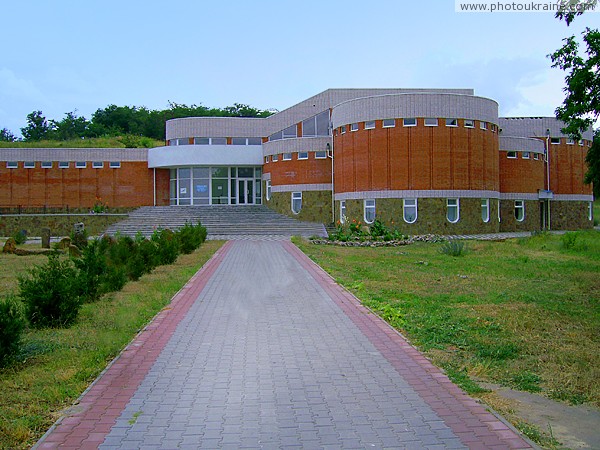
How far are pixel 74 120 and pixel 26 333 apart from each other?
78524 millimetres

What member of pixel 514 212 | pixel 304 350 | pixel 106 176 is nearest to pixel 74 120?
pixel 106 176

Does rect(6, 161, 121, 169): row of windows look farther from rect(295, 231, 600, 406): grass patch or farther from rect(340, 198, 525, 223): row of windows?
rect(295, 231, 600, 406): grass patch

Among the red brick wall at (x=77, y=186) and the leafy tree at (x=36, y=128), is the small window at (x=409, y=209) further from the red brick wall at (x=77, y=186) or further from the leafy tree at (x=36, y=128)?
the leafy tree at (x=36, y=128)

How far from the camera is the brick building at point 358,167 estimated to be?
108 feet

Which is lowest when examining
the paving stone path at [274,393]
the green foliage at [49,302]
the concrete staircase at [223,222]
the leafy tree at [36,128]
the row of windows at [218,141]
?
the paving stone path at [274,393]

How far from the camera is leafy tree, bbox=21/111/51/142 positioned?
79.8 m

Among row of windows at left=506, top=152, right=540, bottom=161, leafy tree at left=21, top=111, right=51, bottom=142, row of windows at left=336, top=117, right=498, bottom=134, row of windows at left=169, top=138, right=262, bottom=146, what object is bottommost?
row of windows at left=506, top=152, right=540, bottom=161

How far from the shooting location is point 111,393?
5.97 m

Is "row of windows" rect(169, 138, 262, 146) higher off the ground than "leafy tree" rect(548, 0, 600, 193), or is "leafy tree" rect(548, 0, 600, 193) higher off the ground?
"row of windows" rect(169, 138, 262, 146)

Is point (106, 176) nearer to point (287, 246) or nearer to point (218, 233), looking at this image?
point (218, 233)

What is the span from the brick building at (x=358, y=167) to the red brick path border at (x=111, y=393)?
24.8m

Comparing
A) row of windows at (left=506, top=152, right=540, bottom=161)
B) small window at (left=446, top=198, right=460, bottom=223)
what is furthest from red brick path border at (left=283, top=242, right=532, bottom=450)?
row of windows at (left=506, top=152, right=540, bottom=161)

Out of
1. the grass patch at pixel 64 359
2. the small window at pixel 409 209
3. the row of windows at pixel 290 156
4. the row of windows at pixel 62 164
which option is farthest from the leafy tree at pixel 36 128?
the grass patch at pixel 64 359

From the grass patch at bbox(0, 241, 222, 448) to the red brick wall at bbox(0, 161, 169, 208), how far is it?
1328 inches
